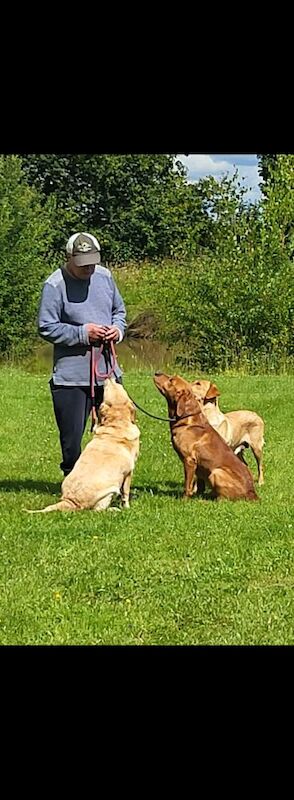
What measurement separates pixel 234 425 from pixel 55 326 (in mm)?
2099

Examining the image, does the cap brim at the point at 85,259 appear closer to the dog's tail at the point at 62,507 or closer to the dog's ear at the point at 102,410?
the dog's ear at the point at 102,410

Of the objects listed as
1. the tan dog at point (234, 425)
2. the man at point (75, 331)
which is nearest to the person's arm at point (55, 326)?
the man at point (75, 331)

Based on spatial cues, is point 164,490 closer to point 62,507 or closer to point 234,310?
point 62,507

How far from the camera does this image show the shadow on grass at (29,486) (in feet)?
26.4

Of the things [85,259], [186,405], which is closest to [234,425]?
[186,405]

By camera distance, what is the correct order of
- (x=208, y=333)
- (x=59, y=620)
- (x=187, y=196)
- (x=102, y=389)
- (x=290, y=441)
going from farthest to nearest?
(x=187, y=196)
(x=208, y=333)
(x=290, y=441)
(x=102, y=389)
(x=59, y=620)

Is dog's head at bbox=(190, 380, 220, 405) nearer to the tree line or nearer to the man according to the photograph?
the man

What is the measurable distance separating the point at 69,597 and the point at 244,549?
1.32 metres

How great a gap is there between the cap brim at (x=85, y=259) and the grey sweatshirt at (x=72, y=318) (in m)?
0.26
